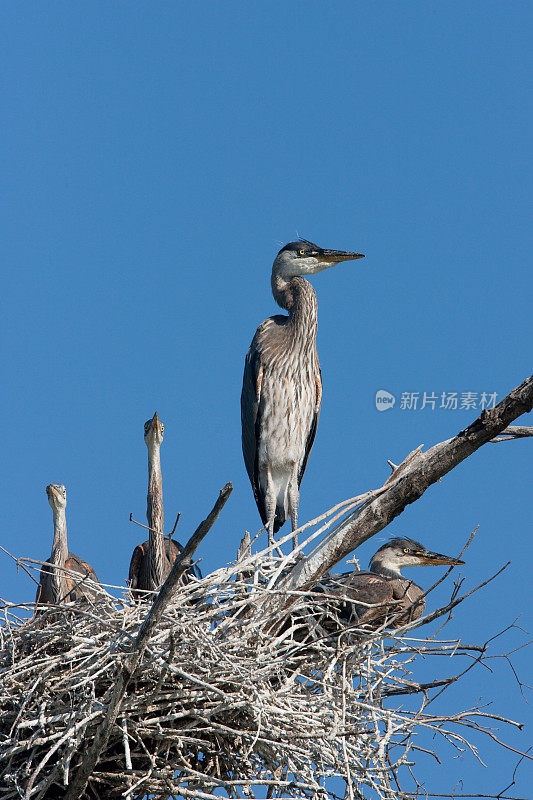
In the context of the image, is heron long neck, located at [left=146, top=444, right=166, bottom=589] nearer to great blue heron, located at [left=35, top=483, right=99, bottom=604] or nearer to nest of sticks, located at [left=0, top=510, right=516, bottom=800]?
great blue heron, located at [left=35, top=483, right=99, bottom=604]

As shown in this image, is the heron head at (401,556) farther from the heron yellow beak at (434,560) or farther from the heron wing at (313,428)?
the heron wing at (313,428)

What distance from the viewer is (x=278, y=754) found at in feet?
13.7

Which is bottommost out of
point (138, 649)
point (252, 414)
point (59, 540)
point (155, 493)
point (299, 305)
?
point (138, 649)

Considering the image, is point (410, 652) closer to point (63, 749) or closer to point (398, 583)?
point (398, 583)

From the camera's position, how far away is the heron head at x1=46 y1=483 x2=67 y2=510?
7.15m

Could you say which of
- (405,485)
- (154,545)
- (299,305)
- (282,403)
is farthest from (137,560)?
(405,485)

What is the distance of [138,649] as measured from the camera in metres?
3.73

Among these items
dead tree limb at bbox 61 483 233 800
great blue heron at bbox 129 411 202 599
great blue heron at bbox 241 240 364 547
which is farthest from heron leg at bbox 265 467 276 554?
dead tree limb at bbox 61 483 233 800

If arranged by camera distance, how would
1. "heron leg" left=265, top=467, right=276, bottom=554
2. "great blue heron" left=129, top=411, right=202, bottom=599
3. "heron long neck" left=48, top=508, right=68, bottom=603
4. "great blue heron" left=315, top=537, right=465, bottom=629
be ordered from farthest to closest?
"heron leg" left=265, top=467, right=276, bottom=554 → "heron long neck" left=48, top=508, right=68, bottom=603 → "great blue heron" left=129, top=411, right=202, bottom=599 → "great blue heron" left=315, top=537, right=465, bottom=629

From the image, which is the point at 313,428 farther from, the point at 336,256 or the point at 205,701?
the point at 205,701

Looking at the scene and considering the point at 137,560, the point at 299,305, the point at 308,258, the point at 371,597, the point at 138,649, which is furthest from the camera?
the point at 308,258

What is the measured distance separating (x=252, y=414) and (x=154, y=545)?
1233 mm

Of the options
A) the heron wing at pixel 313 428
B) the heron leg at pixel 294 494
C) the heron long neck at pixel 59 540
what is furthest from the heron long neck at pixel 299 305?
the heron long neck at pixel 59 540

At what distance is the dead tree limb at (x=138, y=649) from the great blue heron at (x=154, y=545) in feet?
6.22
